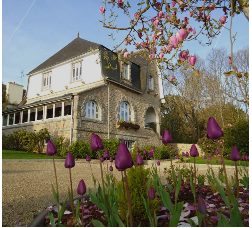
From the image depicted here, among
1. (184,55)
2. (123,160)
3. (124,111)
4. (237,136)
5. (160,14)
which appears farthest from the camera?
(124,111)

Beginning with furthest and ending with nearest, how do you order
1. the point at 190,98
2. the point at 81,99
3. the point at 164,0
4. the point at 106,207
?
1. the point at 190,98
2. the point at 81,99
3. the point at 164,0
4. the point at 106,207

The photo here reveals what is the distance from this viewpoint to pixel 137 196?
2756 millimetres

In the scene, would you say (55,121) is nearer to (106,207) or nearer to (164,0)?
(164,0)

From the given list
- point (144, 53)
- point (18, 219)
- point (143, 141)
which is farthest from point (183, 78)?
point (18, 219)

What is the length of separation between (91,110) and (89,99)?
751mm

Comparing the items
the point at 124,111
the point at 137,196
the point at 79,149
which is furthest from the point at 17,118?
the point at 137,196

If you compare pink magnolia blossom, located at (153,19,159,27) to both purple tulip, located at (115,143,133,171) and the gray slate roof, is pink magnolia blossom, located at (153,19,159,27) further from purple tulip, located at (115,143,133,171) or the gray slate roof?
the gray slate roof

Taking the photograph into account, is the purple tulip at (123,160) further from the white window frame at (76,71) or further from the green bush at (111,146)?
the white window frame at (76,71)

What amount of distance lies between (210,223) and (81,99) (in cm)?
1650

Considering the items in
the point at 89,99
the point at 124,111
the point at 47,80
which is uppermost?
the point at 47,80

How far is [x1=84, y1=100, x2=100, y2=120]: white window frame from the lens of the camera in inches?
743

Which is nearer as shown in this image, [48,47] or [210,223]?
[210,223]

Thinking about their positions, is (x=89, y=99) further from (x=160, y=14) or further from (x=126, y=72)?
(x=160, y=14)

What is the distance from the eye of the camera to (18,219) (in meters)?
3.44
